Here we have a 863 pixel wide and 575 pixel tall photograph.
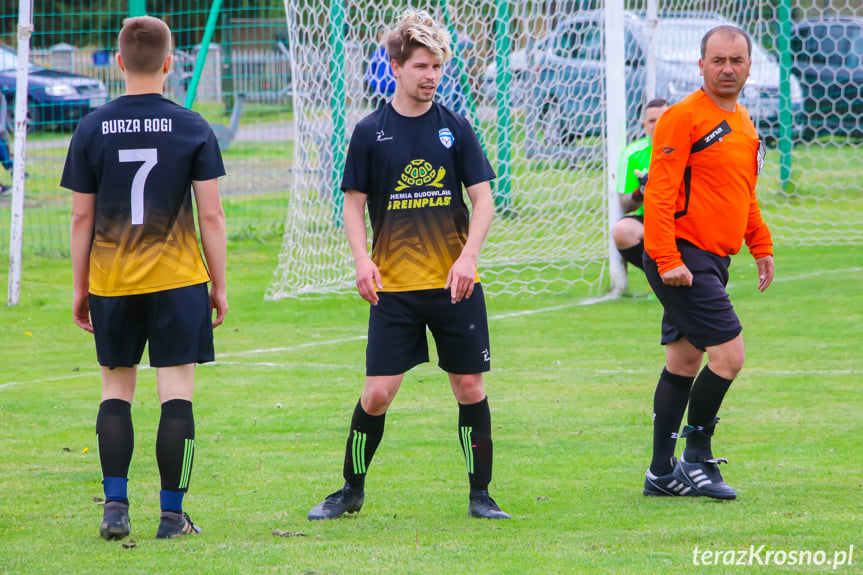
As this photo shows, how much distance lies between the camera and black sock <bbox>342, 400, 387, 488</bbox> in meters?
4.52

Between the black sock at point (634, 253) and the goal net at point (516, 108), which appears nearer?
the black sock at point (634, 253)

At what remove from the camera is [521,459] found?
5.39m

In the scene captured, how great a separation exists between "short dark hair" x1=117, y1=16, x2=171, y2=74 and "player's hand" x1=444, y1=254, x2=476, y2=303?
132 cm

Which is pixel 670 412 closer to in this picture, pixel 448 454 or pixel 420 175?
pixel 448 454

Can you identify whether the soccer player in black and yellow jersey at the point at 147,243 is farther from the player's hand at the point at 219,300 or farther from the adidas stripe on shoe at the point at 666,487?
the adidas stripe on shoe at the point at 666,487

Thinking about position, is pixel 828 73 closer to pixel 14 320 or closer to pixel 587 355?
pixel 587 355

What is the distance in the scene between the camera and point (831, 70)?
14.5 metres

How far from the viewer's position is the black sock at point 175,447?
4215mm

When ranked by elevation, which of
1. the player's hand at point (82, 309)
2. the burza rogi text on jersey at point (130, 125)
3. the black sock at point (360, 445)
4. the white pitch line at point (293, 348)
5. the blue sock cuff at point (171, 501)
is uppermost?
the burza rogi text on jersey at point (130, 125)

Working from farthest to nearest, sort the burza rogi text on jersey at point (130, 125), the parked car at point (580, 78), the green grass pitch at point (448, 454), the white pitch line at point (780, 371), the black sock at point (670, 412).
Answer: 1. the parked car at point (580, 78)
2. the white pitch line at point (780, 371)
3. the black sock at point (670, 412)
4. the burza rogi text on jersey at point (130, 125)
5. the green grass pitch at point (448, 454)

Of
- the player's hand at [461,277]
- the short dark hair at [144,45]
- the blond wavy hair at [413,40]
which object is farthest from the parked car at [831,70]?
the short dark hair at [144,45]

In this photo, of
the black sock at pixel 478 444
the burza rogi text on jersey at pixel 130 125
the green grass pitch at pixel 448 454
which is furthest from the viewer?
the black sock at pixel 478 444

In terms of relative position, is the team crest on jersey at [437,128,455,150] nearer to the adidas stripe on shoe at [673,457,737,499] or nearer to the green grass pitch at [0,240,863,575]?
the green grass pitch at [0,240,863,575]

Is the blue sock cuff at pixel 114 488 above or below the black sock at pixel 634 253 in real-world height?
below
